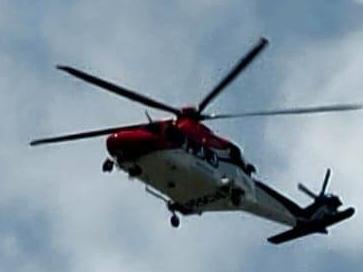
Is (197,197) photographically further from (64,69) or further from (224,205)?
(64,69)

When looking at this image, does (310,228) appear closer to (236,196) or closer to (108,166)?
(236,196)

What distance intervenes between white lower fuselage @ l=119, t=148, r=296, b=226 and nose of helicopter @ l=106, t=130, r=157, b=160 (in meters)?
0.30

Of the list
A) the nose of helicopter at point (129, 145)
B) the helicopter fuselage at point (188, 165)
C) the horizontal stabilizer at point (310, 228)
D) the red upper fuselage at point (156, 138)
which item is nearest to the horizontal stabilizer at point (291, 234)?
the horizontal stabilizer at point (310, 228)

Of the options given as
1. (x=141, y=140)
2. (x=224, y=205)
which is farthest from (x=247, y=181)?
(x=141, y=140)

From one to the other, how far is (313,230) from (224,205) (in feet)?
26.2

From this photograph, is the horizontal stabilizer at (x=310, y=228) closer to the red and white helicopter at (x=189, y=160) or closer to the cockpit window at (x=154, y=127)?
the red and white helicopter at (x=189, y=160)

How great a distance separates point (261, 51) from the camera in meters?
69.5

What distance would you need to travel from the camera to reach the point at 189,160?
6669cm

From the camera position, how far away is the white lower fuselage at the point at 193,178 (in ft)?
217

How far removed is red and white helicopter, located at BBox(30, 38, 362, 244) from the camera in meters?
65.9

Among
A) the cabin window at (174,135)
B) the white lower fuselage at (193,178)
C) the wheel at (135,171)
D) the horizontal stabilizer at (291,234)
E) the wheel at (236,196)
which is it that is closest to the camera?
the wheel at (135,171)

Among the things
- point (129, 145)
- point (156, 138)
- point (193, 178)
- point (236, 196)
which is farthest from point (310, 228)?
point (129, 145)

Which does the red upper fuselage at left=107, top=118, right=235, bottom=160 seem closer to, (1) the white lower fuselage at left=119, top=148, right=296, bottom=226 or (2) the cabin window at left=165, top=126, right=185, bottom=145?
(2) the cabin window at left=165, top=126, right=185, bottom=145

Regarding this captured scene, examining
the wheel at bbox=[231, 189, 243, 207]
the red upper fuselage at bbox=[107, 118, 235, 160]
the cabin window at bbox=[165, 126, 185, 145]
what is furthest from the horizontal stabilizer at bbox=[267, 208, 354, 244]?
the cabin window at bbox=[165, 126, 185, 145]
